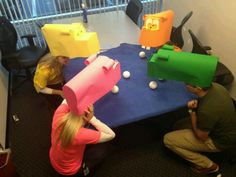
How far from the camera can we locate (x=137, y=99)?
187cm

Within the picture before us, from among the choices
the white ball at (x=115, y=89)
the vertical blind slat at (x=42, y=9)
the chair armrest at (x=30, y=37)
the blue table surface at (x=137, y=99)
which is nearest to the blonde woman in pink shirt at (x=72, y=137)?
the blue table surface at (x=137, y=99)

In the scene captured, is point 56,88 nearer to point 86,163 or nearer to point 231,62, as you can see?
point 86,163

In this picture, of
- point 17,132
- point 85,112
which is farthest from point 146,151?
point 17,132

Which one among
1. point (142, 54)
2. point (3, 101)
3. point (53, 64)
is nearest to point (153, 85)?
point (142, 54)

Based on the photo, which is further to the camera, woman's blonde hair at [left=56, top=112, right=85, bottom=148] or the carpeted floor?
the carpeted floor

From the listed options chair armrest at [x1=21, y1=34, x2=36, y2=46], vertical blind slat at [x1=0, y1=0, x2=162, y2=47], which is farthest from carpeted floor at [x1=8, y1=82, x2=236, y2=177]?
vertical blind slat at [x1=0, y1=0, x2=162, y2=47]

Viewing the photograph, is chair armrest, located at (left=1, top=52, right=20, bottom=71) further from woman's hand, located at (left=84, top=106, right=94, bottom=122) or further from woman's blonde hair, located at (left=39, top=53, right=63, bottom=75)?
woman's hand, located at (left=84, top=106, right=94, bottom=122)

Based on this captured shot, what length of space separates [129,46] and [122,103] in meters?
0.85

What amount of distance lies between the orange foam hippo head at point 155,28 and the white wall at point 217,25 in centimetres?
68

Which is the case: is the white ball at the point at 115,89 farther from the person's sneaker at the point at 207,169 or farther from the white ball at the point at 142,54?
the person's sneaker at the point at 207,169

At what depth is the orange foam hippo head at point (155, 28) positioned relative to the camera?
2137 millimetres

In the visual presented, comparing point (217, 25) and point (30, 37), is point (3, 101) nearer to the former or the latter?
point (30, 37)

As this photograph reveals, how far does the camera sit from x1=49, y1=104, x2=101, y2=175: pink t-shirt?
1.55 m

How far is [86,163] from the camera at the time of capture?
6.01 ft
